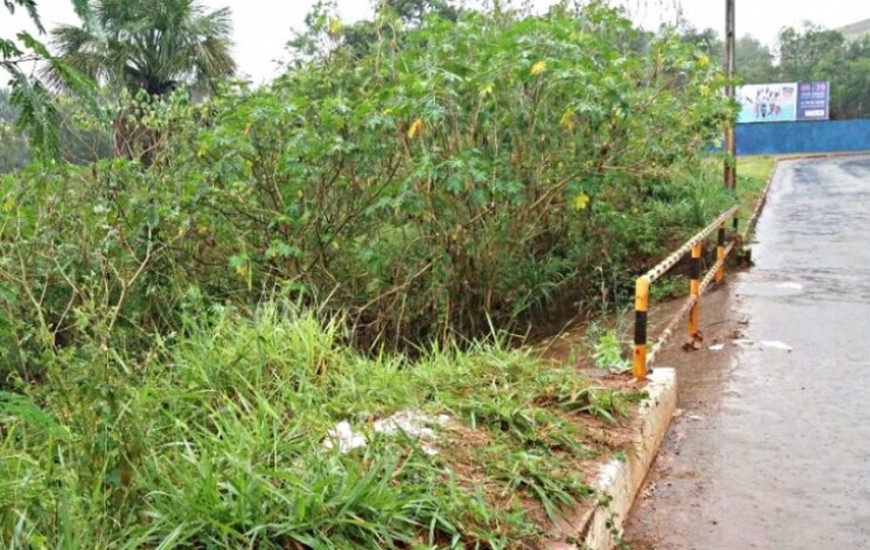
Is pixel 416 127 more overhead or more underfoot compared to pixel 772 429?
more overhead

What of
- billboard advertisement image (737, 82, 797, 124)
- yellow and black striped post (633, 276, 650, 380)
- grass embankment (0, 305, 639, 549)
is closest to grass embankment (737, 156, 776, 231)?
yellow and black striped post (633, 276, 650, 380)

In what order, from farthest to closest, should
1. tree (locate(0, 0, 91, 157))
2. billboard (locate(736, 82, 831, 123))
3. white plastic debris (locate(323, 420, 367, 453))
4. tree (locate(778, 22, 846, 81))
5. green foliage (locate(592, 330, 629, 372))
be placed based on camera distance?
tree (locate(778, 22, 846, 81)), billboard (locate(736, 82, 831, 123)), green foliage (locate(592, 330, 629, 372)), white plastic debris (locate(323, 420, 367, 453)), tree (locate(0, 0, 91, 157))

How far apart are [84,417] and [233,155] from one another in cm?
399

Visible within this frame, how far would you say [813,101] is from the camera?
49.2 m

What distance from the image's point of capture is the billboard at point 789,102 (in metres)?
49.2

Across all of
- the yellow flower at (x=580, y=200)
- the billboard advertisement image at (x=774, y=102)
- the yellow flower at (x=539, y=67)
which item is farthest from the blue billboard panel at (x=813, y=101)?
the yellow flower at (x=539, y=67)

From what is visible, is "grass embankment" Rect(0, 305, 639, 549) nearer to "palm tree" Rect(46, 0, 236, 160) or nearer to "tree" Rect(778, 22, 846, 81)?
"palm tree" Rect(46, 0, 236, 160)

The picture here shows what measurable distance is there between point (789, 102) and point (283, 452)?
175ft

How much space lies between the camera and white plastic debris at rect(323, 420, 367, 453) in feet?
10.2

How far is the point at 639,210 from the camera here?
34.9 feet

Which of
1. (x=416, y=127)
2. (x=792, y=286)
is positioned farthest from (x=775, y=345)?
(x=416, y=127)

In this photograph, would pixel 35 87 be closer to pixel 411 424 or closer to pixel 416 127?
pixel 411 424

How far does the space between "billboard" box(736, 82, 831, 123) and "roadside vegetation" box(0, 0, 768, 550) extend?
43.4 metres

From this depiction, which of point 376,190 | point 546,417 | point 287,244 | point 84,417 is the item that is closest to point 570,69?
point 376,190
